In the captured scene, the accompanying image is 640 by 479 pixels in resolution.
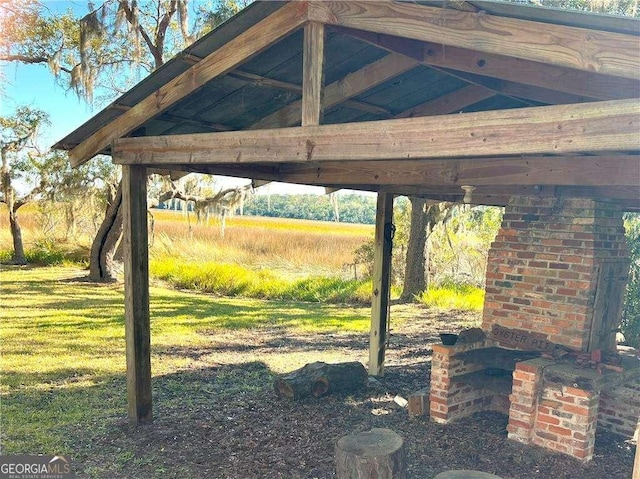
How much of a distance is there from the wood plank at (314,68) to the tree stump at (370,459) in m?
2.32

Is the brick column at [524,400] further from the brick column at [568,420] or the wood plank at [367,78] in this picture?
the wood plank at [367,78]

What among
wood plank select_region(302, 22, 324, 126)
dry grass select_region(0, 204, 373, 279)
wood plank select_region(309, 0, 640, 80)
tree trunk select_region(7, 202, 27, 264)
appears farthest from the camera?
dry grass select_region(0, 204, 373, 279)

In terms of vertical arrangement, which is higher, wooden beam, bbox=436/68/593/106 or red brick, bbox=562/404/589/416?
wooden beam, bbox=436/68/593/106

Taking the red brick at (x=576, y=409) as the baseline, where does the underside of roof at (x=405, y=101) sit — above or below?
above

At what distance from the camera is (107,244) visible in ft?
44.8

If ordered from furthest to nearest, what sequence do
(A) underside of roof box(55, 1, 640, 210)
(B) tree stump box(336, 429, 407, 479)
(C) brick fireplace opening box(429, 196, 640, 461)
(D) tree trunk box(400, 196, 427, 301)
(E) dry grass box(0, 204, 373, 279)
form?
(E) dry grass box(0, 204, 373, 279), (D) tree trunk box(400, 196, 427, 301), (C) brick fireplace opening box(429, 196, 640, 461), (B) tree stump box(336, 429, 407, 479), (A) underside of roof box(55, 1, 640, 210)

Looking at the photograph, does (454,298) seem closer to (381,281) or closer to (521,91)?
(381,281)

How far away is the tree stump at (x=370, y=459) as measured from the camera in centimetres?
341

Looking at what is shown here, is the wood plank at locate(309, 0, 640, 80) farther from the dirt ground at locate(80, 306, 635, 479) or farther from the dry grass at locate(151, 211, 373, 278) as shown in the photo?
the dry grass at locate(151, 211, 373, 278)

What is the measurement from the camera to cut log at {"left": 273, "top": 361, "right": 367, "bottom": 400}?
535 centimetres

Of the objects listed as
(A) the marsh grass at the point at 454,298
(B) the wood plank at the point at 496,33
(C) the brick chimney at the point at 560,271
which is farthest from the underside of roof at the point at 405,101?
(A) the marsh grass at the point at 454,298

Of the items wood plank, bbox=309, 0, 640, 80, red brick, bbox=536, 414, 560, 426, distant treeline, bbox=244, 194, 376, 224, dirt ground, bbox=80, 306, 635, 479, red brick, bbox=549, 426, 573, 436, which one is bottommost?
distant treeline, bbox=244, 194, 376, 224

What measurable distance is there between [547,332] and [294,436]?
2.67 meters

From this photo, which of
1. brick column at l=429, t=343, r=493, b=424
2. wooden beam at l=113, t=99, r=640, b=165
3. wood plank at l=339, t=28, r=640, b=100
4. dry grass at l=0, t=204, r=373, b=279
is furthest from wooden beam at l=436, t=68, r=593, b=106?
dry grass at l=0, t=204, r=373, b=279
